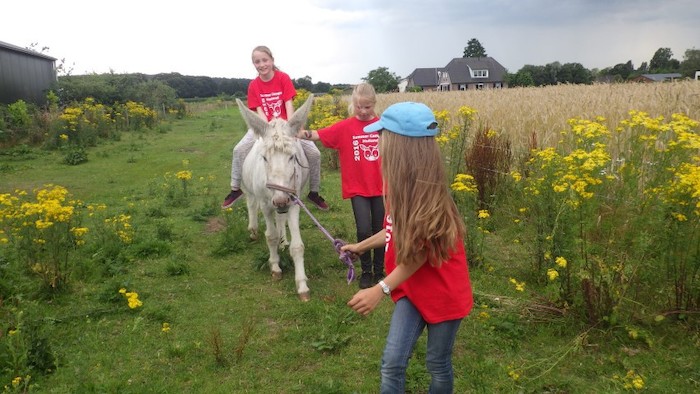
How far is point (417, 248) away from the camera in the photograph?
2527 mm

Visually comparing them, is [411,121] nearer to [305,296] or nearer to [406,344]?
[406,344]

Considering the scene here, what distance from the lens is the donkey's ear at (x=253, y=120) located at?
513 cm

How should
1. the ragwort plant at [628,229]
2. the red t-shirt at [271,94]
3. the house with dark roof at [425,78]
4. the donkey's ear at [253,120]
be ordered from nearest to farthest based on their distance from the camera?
the ragwort plant at [628,229] < the donkey's ear at [253,120] < the red t-shirt at [271,94] < the house with dark roof at [425,78]

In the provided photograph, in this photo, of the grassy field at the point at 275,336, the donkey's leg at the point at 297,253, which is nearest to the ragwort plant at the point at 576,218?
the grassy field at the point at 275,336

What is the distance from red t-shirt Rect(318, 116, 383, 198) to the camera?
538 centimetres

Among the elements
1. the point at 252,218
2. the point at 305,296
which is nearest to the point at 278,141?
the point at 305,296

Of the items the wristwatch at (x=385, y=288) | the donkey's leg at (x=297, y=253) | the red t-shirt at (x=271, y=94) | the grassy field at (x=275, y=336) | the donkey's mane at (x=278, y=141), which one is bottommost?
the grassy field at (x=275, y=336)

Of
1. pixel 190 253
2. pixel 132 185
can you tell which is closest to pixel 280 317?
pixel 190 253

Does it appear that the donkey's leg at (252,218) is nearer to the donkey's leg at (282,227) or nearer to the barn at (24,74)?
the donkey's leg at (282,227)

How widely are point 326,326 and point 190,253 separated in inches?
129

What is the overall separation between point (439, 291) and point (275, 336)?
8.03 ft

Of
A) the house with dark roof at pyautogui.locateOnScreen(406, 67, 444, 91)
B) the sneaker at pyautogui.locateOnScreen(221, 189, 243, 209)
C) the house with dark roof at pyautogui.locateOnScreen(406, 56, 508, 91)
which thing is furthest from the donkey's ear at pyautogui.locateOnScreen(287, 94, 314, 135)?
the house with dark roof at pyautogui.locateOnScreen(406, 67, 444, 91)

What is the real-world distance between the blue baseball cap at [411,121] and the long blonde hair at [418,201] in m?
0.04

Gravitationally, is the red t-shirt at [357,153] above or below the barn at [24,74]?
below
